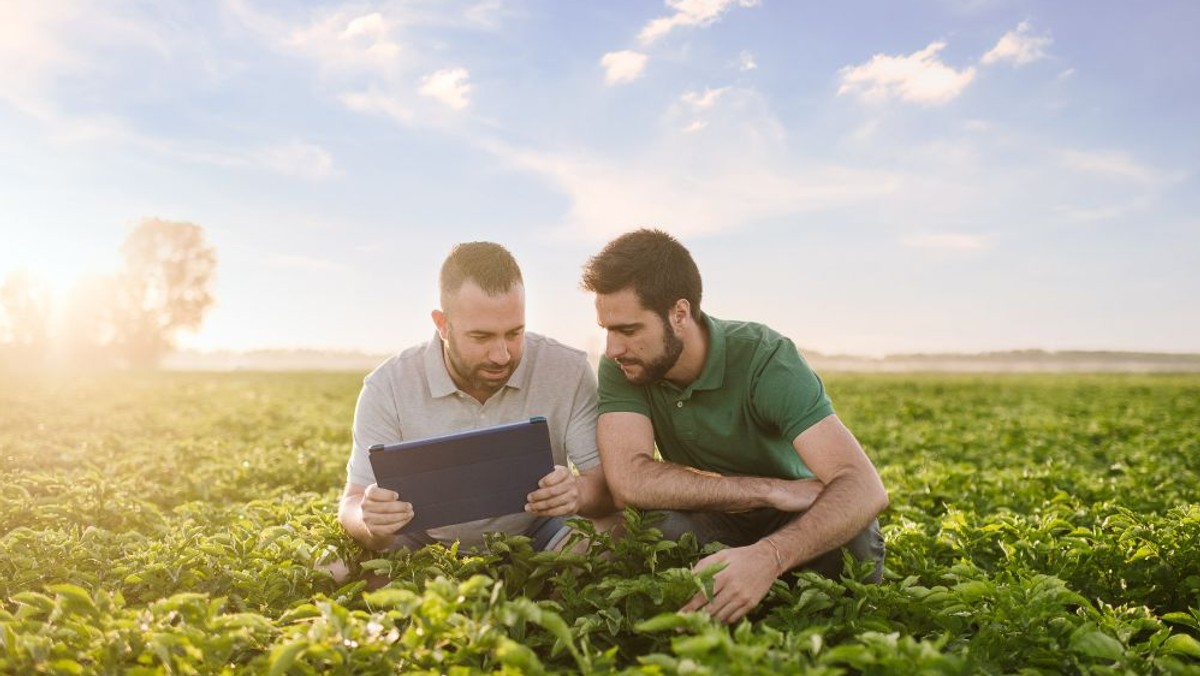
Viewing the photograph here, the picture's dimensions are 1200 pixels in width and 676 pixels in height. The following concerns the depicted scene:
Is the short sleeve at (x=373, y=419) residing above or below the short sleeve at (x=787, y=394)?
below

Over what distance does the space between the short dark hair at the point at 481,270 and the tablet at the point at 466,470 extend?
80 cm

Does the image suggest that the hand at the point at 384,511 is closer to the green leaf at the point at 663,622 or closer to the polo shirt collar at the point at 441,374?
the polo shirt collar at the point at 441,374

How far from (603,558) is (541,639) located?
779 millimetres

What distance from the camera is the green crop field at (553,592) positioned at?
245cm

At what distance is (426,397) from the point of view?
449 cm

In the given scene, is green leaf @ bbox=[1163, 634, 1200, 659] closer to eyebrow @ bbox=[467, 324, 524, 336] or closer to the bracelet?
the bracelet

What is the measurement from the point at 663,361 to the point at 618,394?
31 cm

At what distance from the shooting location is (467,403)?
4.46 metres

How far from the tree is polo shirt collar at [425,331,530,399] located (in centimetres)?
5709

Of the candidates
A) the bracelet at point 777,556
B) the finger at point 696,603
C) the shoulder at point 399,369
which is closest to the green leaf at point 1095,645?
the bracelet at point 777,556

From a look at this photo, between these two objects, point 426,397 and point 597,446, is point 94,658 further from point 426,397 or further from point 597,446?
point 597,446

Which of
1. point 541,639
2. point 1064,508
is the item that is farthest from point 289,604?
point 1064,508

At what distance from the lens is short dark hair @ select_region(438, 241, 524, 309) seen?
4059mm

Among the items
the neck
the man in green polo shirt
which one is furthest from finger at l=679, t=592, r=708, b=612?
the neck
